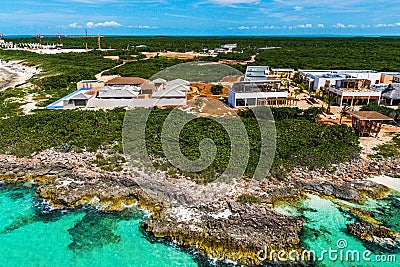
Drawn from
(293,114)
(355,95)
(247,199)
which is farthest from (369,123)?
(247,199)

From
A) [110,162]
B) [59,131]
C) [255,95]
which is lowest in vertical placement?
[110,162]

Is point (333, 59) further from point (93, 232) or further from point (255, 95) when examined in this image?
point (93, 232)

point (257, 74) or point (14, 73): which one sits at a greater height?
point (257, 74)

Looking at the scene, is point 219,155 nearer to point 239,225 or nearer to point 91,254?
point 239,225

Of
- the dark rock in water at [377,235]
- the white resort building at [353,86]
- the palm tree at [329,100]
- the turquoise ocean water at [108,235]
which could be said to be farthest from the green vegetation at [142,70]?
the dark rock in water at [377,235]

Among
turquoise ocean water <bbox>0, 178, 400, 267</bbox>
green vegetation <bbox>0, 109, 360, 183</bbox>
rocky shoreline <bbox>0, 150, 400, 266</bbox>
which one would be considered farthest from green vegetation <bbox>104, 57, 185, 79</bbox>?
turquoise ocean water <bbox>0, 178, 400, 267</bbox>

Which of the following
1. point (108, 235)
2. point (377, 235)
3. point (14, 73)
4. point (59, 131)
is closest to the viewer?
point (377, 235)
